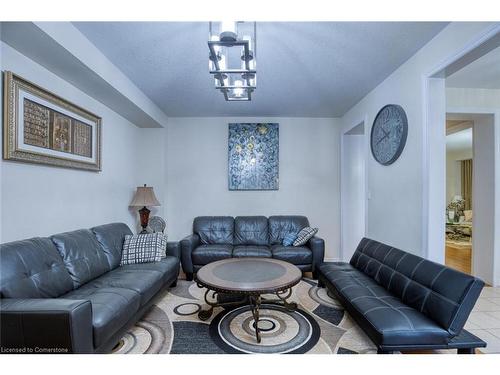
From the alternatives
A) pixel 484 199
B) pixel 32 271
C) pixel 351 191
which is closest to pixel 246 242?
pixel 351 191

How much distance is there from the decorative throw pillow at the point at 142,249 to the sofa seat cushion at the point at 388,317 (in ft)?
6.58

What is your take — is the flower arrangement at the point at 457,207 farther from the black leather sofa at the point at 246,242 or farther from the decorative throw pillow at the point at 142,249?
the decorative throw pillow at the point at 142,249

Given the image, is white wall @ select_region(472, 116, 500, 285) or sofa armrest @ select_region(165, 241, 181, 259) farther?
white wall @ select_region(472, 116, 500, 285)

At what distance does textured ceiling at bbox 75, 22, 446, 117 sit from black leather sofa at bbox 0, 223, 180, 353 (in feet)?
6.00

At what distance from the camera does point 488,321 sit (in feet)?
7.51

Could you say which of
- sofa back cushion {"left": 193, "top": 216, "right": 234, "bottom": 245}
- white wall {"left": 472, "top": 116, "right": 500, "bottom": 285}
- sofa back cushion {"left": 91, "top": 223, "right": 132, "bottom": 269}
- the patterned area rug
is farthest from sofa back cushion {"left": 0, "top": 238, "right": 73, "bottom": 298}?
white wall {"left": 472, "top": 116, "right": 500, "bottom": 285}

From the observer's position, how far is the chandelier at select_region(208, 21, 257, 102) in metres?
1.54

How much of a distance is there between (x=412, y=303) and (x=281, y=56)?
8.03 ft

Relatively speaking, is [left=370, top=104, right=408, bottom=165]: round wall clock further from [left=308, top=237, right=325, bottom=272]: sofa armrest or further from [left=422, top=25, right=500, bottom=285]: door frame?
[left=308, top=237, right=325, bottom=272]: sofa armrest

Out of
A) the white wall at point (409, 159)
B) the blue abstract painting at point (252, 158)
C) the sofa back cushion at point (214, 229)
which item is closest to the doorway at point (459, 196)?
the white wall at point (409, 159)

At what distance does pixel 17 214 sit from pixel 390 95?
382 centimetres

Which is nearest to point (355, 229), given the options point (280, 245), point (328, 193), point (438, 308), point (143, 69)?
point (328, 193)

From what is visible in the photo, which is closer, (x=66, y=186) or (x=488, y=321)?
(x=488, y=321)

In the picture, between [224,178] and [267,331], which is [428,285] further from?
[224,178]
